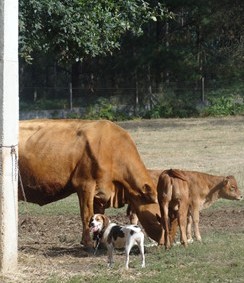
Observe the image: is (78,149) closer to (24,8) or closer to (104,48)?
(24,8)

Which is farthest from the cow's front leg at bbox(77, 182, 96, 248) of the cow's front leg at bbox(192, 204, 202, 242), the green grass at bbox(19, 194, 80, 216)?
the green grass at bbox(19, 194, 80, 216)

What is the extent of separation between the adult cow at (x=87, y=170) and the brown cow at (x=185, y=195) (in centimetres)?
37

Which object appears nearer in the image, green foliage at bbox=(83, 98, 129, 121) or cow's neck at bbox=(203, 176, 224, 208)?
cow's neck at bbox=(203, 176, 224, 208)

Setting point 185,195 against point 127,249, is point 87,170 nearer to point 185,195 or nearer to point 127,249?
point 185,195

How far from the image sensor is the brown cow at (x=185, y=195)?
1265cm

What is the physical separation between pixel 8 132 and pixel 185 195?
3364 mm

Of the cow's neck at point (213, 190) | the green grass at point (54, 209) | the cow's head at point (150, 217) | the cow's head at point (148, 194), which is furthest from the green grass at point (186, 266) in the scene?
the green grass at point (54, 209)

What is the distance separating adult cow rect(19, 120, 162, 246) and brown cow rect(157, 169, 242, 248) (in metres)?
0.37

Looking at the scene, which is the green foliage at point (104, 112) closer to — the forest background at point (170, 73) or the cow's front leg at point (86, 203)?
the forest background at point (170, 73)

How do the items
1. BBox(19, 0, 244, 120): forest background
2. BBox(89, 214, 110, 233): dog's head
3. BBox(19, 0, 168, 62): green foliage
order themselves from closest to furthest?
BBox(89, 214, 110, 233): dog's head
BBox(19, 0, 168, 62): green foliage
BBox(19, 0, 244, 120): forest background

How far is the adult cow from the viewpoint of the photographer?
13.1 metres

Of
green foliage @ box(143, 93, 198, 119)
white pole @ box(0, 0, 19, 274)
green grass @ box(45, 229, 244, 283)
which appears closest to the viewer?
green grass @ box(45, 229, 244, 283)

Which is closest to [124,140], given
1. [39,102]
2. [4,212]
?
[4,212]

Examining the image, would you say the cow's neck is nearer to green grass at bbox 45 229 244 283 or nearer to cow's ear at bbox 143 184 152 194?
cow's ear at bbox 143 184 152 194
